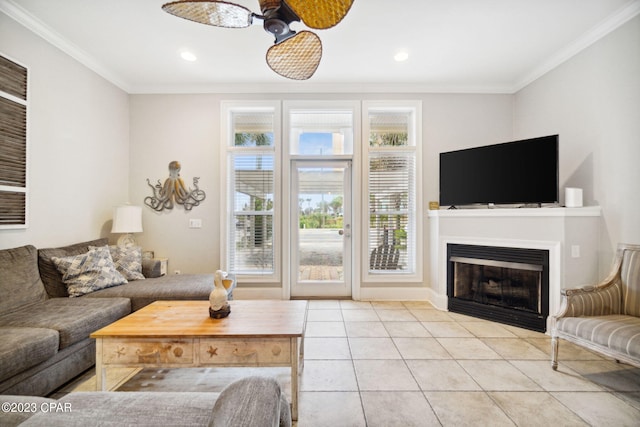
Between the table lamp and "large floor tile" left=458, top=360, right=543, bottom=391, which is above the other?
the table lamp

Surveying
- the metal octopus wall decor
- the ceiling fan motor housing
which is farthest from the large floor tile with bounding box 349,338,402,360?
the metal octopus wall decor

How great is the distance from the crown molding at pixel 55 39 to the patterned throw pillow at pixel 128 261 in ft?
6.83

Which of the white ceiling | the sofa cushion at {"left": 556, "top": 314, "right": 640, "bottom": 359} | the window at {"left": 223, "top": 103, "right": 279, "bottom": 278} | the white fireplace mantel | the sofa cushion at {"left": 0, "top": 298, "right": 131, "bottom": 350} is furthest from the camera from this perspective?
the window at {"left": 223, "top": 103, "right": 279, "bottom": 278}

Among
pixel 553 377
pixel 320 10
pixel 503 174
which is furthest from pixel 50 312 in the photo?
pixel 503 174

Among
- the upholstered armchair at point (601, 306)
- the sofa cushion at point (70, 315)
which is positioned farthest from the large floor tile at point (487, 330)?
the sofa cushion at point (70, 315)

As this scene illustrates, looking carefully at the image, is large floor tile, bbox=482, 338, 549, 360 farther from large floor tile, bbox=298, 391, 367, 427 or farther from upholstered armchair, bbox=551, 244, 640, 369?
large floor tile, bbox=298, 391, 367, 427

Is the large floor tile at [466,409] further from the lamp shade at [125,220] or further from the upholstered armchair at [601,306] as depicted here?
the lamp shade at [125,220]

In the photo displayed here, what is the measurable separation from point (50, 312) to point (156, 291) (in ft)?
2.32

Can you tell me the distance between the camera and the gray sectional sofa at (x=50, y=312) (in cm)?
161

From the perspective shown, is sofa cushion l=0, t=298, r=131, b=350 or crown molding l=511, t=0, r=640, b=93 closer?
sofa cushion l=0, t=298, r=131, b=350

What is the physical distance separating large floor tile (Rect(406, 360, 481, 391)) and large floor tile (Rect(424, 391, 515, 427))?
53 millimetres

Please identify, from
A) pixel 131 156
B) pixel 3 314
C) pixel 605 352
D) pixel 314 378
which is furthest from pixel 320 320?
pixel 131 156

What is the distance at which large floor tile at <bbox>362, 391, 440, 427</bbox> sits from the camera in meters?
1.61

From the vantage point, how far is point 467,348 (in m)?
2.51
